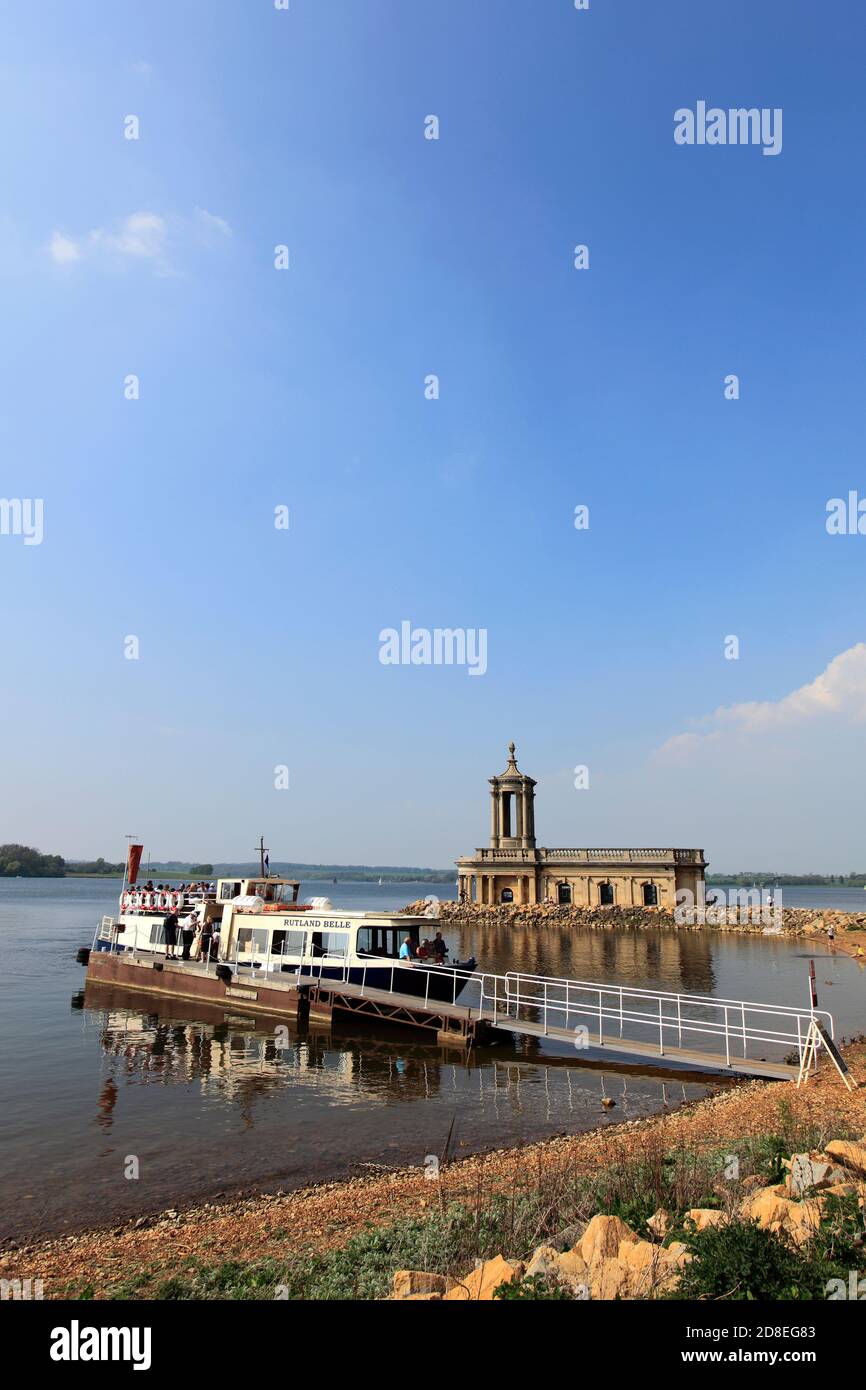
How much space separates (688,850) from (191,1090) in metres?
70.1

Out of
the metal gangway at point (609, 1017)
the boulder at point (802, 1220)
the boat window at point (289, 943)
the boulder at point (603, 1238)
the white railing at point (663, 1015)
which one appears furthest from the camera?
the boat window at point (289, 943)

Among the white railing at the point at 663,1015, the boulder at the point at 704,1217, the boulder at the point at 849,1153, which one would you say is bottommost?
the white railing at the point at 663,1015

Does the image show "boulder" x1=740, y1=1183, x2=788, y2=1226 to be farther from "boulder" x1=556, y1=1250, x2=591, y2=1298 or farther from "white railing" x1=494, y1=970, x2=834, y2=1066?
"white railing" x1=494, y1=970, x2=834, y2=1066

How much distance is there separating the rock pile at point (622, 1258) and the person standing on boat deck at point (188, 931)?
30.3 meters

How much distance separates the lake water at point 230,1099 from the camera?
14578 mm

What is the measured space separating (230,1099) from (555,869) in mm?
69561

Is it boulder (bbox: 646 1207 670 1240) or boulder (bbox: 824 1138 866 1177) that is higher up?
boulder (bbox: 646 1207 670 1240)

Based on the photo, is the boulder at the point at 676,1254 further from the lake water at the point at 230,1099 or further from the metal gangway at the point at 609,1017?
the metal gangway at the point at 609,1017

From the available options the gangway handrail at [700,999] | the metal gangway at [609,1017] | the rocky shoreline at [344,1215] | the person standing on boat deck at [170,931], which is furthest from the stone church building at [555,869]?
the rocky shoreline at [344,1215]

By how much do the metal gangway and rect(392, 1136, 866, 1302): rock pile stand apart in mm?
11027

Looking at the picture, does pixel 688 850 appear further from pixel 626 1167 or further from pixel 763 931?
pixel 626 1167

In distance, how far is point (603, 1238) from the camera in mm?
8320

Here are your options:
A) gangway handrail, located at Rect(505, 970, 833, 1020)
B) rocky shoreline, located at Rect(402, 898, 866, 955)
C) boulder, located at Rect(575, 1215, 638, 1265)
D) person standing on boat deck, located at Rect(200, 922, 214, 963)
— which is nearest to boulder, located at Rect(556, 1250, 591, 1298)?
boulder, located at Rect(575, 1215, 638, 1265)

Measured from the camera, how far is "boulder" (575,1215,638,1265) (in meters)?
8.13
